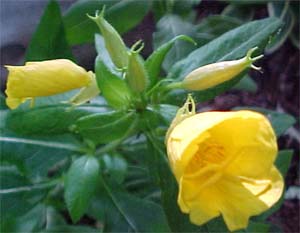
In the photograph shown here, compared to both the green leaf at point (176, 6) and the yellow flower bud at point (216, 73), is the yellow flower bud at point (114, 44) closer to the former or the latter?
the yellow flower bud at point (216, 73)

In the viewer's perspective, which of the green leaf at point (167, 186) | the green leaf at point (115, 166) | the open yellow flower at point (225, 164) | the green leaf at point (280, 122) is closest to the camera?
the open yellow flower at point (225, 164)

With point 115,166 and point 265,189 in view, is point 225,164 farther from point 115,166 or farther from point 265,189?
point 115,166

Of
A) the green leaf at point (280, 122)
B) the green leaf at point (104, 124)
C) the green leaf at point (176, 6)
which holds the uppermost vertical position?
the green leaf at point (104, 124)

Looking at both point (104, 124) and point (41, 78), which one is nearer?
point (41, 78)

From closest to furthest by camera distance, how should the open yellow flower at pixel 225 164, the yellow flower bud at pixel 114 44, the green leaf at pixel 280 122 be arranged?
the open yellow flower at pixel 225 164
the yellow flower bud at pixel 114 44
the green leaf at pixel 280 122

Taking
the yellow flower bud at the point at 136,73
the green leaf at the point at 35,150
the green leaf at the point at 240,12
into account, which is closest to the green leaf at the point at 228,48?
the yellow flower bud at the point at 136,73

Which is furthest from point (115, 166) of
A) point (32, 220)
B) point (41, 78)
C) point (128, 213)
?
point (41, 78)

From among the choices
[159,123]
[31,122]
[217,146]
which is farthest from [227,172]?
[31,122]

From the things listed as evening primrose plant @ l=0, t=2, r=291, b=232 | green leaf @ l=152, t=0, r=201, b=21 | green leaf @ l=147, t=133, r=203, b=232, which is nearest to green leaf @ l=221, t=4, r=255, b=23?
green leaf @ l=152, t=0, r=201, b=21
